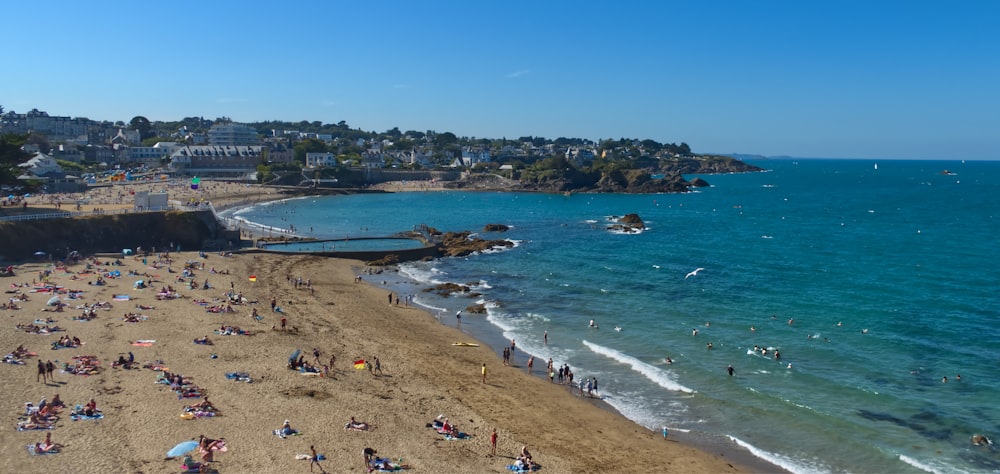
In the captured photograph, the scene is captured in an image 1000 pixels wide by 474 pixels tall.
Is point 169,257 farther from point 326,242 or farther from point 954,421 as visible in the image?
point 954,421

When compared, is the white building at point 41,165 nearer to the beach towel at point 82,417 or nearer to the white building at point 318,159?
the white building at point 318,159

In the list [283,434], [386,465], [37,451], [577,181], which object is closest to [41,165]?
[37,451]

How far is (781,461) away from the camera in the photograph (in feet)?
56.3

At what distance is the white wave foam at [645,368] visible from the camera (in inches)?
886

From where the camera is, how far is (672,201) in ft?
339

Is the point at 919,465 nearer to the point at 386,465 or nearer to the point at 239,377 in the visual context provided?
the point at 386,465

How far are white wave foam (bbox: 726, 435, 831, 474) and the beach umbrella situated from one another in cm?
1409

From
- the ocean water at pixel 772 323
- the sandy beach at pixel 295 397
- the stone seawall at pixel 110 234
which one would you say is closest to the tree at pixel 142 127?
the ocean water at pixel 772 323

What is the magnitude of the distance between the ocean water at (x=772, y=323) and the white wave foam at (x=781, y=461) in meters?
0.07

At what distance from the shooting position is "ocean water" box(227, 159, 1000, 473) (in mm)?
19266

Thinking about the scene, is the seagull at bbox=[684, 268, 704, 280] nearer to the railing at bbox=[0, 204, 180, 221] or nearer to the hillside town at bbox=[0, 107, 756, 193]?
the railing at bbox=[0, 204, 180, 221]

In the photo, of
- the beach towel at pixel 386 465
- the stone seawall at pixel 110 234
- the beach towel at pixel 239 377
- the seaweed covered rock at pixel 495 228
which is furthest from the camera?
the seaweed covered rock at pixel 495 228

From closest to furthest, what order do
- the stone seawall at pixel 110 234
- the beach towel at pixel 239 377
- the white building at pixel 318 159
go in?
the beach towel at pixel 239 377, the stone seawall at pixel 110 234, the white building at pixel 318 159

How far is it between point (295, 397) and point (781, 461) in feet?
45.3
